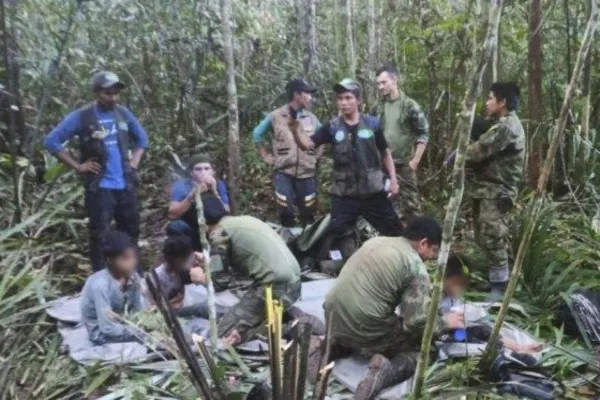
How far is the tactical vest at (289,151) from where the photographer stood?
272 inches

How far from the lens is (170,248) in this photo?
5059mm

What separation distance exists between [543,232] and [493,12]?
3.05 meters

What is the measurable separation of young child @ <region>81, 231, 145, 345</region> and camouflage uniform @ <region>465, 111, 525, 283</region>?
275 centimetres

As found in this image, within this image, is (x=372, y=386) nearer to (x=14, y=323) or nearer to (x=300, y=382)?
(x=300, y=382)

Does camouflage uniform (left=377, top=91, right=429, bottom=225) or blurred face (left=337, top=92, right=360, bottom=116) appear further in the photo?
camouflage uniform (left=377, top=91, right=429, bottom=225)

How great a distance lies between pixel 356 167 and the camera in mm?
6172

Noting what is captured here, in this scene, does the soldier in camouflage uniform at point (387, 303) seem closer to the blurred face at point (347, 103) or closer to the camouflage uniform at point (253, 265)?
the camouflage uniform at point (253, 265)

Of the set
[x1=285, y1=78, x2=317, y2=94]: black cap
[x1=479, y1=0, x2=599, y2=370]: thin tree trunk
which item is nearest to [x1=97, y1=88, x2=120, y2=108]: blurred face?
[x1=285, y1=78, x2=317, y2=94]: black cap

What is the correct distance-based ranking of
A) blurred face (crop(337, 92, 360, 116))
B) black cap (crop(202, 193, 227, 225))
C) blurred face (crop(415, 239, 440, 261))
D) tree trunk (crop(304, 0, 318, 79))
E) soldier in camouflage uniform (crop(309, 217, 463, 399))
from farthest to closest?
tree trunk (crop(304, 0, 318, 79)) < blurred face (crop(337, 92, 360, 116)) < black cap (crop(202, 193, 227, 225)) < blurred face (crop(415, 239, 440, 261)) < soldier in camouflage uniform (crop(309, 217, 463, 399))

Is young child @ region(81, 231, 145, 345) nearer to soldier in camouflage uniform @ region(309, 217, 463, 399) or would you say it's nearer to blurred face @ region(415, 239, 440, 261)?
soldier in camouflage uniform @ region(309, 217, 463, 399)

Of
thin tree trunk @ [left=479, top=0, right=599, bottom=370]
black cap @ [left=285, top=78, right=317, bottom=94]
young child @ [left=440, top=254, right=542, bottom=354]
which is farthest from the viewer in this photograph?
black cap @ [left=285, top=78, right=317, bottom=94]

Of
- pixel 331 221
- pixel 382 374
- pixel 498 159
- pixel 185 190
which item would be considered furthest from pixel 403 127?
pixel 382 374

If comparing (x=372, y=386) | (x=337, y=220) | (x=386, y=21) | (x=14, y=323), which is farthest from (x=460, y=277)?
(x=386, y=21)

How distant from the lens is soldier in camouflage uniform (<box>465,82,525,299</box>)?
18.6ft
